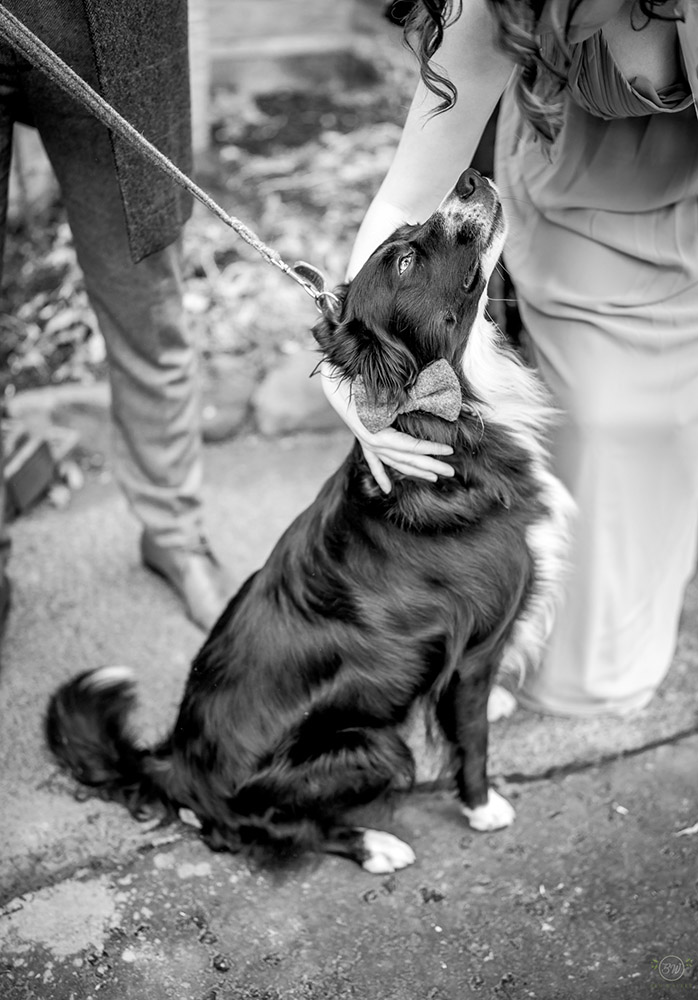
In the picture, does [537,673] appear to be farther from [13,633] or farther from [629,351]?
[13,633]

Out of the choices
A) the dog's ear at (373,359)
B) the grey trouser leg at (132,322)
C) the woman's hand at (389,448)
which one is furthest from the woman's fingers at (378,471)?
the grey trouser leg at (132,322)

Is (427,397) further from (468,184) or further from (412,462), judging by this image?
(468,184)

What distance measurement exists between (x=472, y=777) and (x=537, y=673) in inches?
19.2

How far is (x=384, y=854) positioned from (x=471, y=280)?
52.8 inches

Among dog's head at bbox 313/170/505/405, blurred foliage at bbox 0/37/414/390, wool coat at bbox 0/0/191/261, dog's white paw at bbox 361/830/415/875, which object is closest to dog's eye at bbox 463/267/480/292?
dog's head at bbox 313/170/505/405

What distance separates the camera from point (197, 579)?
9.53 ft

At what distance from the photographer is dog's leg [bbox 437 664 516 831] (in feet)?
6.97

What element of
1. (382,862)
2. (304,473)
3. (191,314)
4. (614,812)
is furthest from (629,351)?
(191,314)

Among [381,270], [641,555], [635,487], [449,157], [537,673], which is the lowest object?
[537,673]

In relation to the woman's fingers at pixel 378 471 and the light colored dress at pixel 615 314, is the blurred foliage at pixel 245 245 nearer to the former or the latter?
the light colored dress at pixel 615 314

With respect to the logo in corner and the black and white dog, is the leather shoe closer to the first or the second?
the black and white dog

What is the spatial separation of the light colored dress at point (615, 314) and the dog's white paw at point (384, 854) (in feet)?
2.47

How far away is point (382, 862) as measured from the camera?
2.21m

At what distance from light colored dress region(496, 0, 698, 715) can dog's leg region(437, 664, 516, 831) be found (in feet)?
1.65
